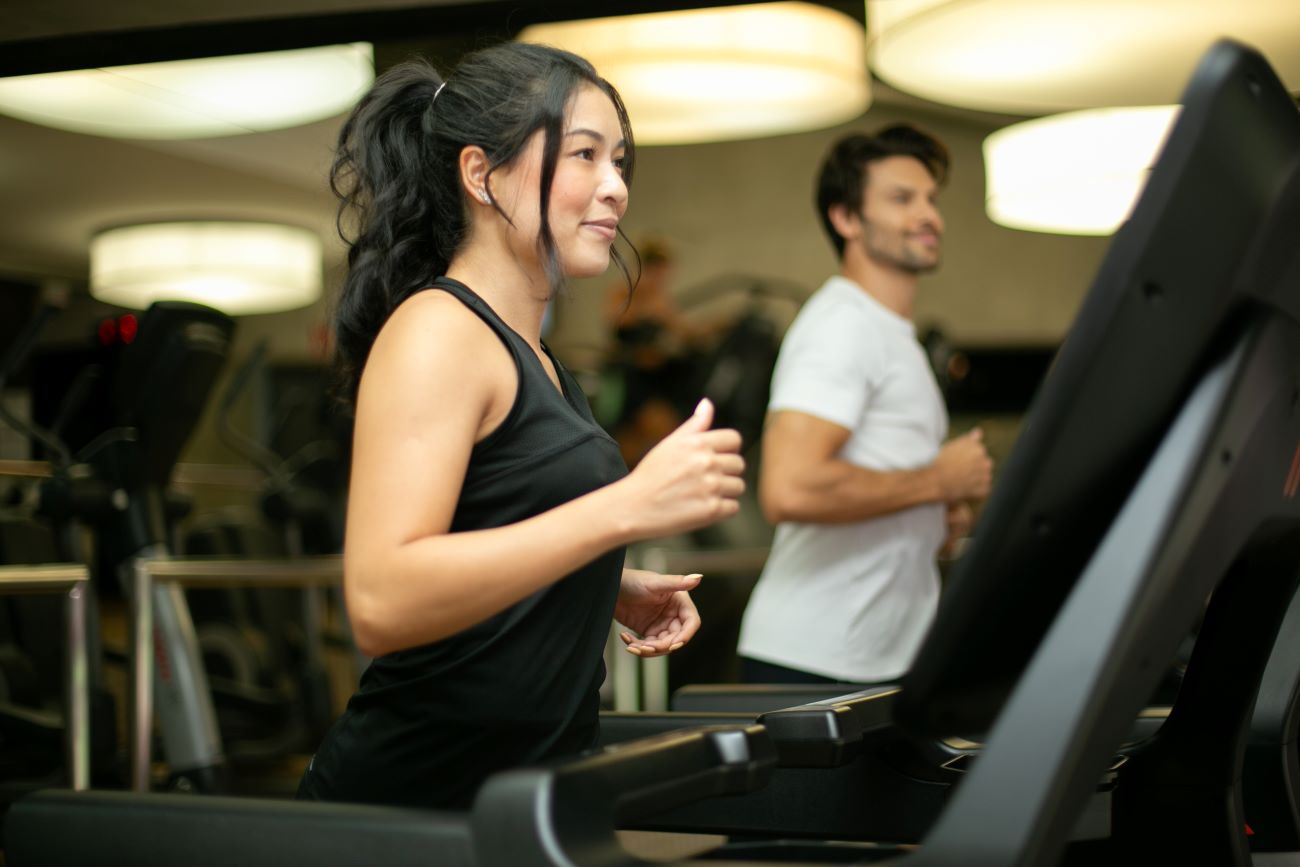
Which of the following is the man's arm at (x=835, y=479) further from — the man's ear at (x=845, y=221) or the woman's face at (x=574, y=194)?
the woman's face at (x=574, y=194)

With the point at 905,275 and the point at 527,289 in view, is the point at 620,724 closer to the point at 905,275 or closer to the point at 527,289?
the point at 527,289

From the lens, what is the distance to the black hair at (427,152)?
1.10 m

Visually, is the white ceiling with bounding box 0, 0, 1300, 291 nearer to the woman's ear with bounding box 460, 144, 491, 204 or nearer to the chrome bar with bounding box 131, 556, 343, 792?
the chrome bar with bounding box 131, 556, 343, 792

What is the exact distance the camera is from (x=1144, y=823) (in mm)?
1027

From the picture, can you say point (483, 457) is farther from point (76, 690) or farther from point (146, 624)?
point (146, 624)

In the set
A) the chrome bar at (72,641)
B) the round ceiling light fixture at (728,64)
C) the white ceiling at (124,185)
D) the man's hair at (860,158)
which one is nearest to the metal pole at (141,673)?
the chrome bar at (72,641)

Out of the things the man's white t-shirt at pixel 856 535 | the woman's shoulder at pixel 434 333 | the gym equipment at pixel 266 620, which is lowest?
the gym equipment at pixel 266 620

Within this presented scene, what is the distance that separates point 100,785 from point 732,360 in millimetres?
3607

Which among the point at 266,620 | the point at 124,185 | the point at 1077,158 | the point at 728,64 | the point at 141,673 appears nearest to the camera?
the point at 141,673

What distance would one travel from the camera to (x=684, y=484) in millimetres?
849

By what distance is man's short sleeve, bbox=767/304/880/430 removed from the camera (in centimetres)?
194

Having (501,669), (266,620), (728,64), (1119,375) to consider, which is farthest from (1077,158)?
(1119,375)

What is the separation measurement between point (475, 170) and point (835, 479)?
0.94m

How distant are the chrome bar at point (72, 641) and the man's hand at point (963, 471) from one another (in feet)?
5.53
